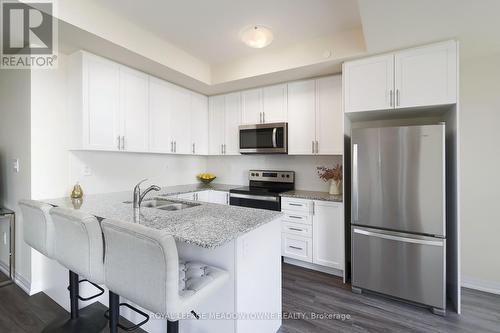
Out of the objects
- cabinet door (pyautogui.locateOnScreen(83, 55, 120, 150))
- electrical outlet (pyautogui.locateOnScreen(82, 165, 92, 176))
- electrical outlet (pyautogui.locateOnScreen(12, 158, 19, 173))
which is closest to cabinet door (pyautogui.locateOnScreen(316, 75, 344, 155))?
cabinet door (pyautogui.locateOnScreen(83, 55, 120, 150))

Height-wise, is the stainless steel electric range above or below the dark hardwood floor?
above

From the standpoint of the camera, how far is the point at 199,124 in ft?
12.7

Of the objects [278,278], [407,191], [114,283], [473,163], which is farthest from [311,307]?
[473,163]

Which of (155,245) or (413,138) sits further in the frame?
(413,138)

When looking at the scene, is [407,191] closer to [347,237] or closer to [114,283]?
[347,237]

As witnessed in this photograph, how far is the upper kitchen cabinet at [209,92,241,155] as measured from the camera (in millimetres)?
3742

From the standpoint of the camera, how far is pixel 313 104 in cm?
312

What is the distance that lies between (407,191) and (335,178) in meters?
0.91

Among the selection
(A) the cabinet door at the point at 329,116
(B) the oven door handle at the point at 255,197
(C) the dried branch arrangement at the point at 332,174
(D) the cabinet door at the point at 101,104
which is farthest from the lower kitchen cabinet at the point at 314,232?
(D) the cabinet door at the point at 101,104

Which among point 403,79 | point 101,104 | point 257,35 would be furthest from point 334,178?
point 101,104

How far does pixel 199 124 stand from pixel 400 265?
3.16 meters

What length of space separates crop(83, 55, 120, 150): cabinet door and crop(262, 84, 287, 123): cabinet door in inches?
73.4

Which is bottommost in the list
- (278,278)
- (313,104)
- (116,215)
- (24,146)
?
(278,278)

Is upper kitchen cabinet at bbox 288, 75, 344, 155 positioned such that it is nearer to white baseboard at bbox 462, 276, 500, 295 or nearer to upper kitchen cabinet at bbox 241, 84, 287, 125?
upper kitchen cabinet at bbox 241, 84, 287, 125
